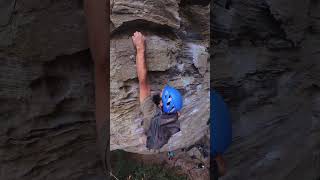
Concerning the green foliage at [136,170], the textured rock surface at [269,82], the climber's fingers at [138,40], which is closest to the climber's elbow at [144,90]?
the climber's fingers at [138,40]

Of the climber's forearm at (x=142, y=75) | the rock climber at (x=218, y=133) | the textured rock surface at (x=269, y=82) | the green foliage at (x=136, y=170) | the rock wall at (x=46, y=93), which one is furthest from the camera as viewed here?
the textured rock surface at (x=269, y=82)

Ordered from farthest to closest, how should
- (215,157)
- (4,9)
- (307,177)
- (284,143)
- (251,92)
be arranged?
(307,177), (284,143), (251,92), (215,157), (4,9)

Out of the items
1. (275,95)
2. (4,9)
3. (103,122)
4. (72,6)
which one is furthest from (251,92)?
(4,9)

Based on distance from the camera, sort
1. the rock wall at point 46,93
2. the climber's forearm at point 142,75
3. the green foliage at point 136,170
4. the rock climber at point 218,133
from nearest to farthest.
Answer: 1. the rock wall at point 46,93
2. the green foliage at point 136,170
3. the climber's forearm at point 142,75
4. the rock climber at point 218,133

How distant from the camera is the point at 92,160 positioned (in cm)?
A: 186

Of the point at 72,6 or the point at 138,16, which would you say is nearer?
the point at 72,6

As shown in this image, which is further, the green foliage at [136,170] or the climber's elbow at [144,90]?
the climber's elbow at [144,90]

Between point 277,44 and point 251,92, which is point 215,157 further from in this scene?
point 277,44

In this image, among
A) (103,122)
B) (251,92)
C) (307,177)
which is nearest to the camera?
(103,122)

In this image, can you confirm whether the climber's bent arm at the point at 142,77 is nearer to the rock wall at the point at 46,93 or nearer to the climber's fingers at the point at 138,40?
the climber's fingers at the point at 138,40

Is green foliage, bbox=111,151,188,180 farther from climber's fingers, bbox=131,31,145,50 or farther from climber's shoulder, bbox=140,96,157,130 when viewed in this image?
climber's fingers, bbox=131,31,145,50

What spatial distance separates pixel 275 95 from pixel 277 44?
35cm

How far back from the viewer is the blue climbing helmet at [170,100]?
2.02 meters

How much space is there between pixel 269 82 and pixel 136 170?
1.35 metres
